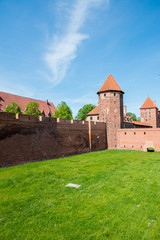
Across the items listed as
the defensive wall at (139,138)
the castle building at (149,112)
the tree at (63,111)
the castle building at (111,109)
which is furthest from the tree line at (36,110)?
the castle building at (149,112)

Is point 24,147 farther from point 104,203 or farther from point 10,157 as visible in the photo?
point 104,203

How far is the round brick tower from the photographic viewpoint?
21.8 m

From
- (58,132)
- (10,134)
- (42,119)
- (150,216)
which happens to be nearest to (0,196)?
(150,216)

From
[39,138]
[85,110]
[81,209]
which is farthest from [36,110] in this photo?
[81,209]

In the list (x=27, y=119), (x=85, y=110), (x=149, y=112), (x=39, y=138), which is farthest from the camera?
(x=85, y=110)

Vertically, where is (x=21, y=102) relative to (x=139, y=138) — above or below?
above

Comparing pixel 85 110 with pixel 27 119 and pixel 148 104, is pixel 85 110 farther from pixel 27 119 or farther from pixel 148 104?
pixel 27 119

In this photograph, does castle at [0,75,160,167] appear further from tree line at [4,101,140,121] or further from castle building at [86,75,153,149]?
tree line at [4,101,140,121]

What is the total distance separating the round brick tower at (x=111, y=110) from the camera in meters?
21.8

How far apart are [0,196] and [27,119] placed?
22.7 feet

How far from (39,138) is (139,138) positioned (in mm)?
12922

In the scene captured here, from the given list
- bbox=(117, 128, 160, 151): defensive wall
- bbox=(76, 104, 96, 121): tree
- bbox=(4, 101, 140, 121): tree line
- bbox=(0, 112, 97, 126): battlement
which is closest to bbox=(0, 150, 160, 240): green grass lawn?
bbox=(0, 112, 97, 126): battlement

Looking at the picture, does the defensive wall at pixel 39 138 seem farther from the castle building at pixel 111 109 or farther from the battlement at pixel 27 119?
the castle building at pixel 111 109

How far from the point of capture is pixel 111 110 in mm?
21828
